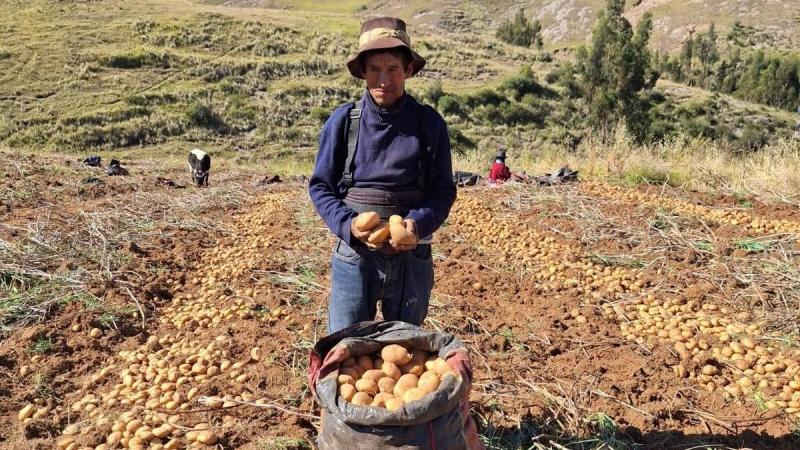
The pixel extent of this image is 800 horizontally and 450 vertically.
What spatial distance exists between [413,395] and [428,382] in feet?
0.27

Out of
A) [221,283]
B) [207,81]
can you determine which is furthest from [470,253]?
[207,81]

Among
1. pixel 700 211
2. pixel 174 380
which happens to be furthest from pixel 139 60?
pixel 174 380

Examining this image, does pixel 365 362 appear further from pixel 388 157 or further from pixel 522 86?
pixel 522 86

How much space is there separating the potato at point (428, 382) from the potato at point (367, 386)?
14 cm

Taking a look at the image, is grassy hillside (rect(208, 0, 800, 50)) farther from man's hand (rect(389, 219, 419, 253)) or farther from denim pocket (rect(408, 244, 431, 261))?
man's hand (rect(389, 219, 419, 253))

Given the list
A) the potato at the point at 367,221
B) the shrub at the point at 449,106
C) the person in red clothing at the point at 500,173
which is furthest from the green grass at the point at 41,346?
the shrub at the point at 449,106

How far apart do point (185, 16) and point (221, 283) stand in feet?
92.0

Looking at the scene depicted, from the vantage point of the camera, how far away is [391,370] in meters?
1.75

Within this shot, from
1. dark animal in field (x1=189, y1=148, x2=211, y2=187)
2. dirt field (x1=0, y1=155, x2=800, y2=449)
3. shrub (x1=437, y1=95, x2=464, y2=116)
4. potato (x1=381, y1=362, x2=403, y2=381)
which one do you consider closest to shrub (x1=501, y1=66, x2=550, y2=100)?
shrub (x1=437, y1=95, x2=464, y2=116)

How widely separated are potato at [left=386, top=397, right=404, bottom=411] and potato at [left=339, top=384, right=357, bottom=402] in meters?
0.13

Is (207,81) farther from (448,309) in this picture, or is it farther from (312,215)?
(448,309)

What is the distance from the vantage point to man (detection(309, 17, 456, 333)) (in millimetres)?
1915

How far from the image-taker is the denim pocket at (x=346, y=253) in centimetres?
202

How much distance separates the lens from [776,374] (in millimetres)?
2947
